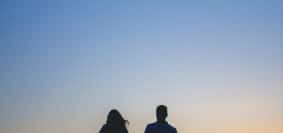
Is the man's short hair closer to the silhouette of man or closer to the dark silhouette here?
the silhouette of man

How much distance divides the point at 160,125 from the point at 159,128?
0.07m

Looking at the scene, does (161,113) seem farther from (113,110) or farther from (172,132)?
(113,110)

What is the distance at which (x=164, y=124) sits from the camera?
923cm

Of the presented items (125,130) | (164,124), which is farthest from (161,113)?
(125,130)

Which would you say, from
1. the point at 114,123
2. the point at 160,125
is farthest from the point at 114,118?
the point at 160,125

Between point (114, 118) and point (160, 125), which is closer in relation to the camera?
point (160, 125)

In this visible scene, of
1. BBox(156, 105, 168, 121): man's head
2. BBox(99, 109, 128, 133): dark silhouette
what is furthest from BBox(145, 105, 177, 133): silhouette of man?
BBox(99, 109, 128, 133): dark silhouette

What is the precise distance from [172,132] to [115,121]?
134 cm

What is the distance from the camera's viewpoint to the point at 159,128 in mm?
9164

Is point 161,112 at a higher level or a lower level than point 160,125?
higher

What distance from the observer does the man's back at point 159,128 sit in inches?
360

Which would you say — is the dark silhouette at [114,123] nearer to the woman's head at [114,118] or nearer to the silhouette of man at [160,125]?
the woman's head at [114,118]

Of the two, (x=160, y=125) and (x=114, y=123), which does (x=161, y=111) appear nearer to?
(x=160, y=125)

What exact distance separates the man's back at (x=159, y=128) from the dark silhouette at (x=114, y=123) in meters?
0.77
